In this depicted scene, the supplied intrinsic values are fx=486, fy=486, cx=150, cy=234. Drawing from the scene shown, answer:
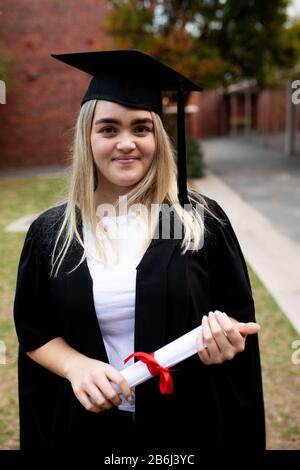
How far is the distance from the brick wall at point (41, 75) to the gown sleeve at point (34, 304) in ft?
51.7

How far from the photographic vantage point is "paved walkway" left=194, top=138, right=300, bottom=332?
552cm

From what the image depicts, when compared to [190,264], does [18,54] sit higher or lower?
higher

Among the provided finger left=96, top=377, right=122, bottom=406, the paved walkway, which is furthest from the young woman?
the paved walkway

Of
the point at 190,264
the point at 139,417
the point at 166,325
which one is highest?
the point at 190,264

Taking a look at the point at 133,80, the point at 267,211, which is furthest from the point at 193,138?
the point at 133,80

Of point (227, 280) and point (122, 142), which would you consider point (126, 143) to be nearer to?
point (122, 142)

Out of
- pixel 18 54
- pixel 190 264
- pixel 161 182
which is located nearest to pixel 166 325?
pixel 190 264

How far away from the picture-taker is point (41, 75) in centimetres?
1770

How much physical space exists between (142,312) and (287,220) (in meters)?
7.26

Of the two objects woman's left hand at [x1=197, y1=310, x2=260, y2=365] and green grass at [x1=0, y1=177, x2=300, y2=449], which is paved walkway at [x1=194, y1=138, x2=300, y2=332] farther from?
woman's left hand at [x1=197, y1=310, x2=260, y2=365]

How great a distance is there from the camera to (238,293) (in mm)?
1619

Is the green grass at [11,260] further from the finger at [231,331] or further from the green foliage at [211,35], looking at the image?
the green foliage at [211,35]

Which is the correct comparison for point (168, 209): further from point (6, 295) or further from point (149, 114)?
point (6, 295)
